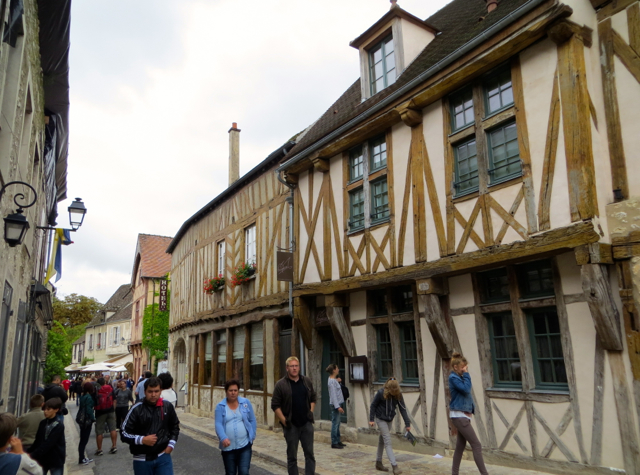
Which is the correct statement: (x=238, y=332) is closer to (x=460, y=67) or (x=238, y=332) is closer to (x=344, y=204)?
(x=344, y=204)

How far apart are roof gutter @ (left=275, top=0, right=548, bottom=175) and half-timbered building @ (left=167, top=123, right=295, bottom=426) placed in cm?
198

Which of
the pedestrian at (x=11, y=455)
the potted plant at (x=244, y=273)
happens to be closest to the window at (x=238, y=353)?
the potted plant at (x=244, y=273)

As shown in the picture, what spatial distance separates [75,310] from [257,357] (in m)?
41.3

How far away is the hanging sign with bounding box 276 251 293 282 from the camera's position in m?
10.9

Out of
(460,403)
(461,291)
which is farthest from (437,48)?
(460,403)

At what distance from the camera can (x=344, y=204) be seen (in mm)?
9781

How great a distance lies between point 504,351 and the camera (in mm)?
7121

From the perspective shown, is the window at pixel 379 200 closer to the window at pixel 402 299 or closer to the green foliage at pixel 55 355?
the window at pixel 402 299

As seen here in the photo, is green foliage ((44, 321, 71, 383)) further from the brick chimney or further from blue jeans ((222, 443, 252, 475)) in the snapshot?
blue jeans ((222, 443, 252, 475))

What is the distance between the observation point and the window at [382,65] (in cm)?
988

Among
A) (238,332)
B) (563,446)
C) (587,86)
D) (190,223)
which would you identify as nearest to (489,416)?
(563,446)

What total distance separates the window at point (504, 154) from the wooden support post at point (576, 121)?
77 cm

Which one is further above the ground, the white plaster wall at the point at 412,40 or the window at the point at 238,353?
the white plaster wall at the point at 412,40

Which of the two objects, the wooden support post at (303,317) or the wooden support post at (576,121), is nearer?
the wooden support post at (576,121)
